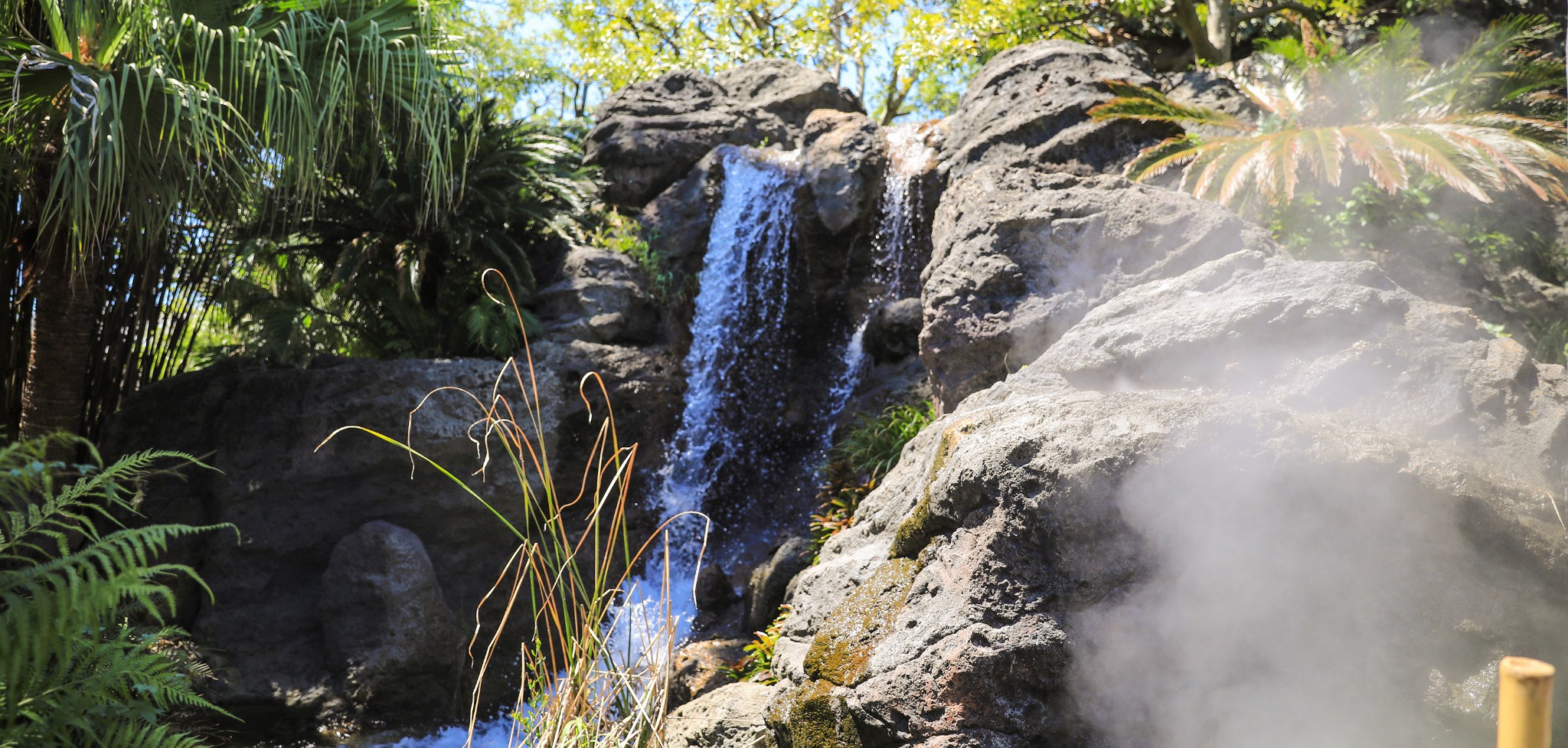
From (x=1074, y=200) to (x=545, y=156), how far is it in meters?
5.47

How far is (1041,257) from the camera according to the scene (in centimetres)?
458

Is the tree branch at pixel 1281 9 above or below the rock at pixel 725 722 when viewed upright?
above

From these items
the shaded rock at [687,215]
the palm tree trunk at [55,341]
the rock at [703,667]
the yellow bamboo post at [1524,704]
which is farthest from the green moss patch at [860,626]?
the shaded rock at [687,215]

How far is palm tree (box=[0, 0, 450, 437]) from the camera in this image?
4.36 metres

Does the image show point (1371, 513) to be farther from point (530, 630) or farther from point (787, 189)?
point (787, 189)

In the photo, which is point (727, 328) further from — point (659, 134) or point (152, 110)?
point (152, 110)

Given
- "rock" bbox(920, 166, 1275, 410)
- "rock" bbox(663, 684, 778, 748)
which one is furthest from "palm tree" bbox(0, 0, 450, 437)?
"rock" bbox(663, 684, 778, 748)

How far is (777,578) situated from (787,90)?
21.3 ft

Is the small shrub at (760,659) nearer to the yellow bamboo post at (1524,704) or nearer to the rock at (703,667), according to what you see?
the rock at (703,667)

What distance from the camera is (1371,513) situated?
7.58 ft

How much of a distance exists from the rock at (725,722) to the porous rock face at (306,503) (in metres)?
3.21

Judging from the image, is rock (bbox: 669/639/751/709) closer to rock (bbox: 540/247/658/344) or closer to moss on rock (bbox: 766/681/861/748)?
moss on rock (bbox: 766/681/861/748)

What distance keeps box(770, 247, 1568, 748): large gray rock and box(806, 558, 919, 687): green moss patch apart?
0.4 inches

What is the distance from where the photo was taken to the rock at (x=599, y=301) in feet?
26.1
